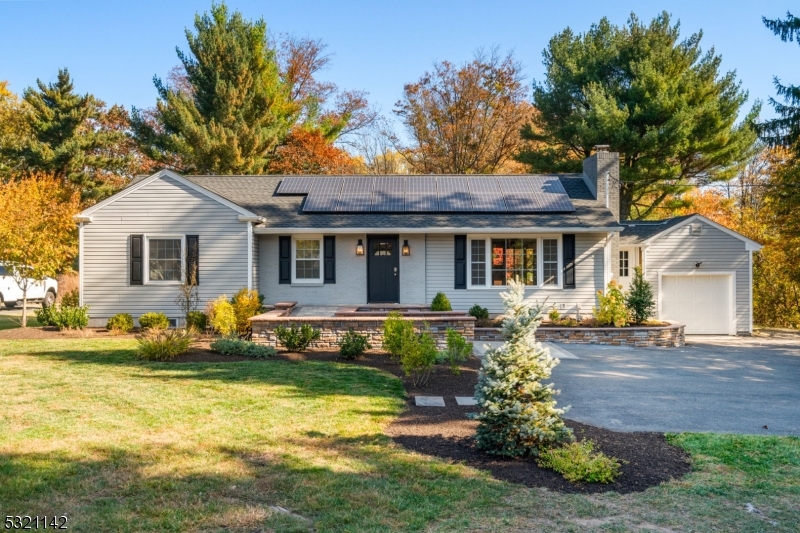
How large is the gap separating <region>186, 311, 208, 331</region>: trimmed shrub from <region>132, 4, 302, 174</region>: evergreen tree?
1192 centimetres

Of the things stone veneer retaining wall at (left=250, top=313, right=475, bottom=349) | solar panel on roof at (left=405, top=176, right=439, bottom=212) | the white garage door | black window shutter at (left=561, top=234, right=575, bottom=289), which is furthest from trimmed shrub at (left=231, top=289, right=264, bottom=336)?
the white garage door

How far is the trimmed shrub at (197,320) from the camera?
12.8 m

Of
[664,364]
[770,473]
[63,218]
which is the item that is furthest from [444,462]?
[63,218]

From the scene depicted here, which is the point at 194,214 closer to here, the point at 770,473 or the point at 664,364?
the point at 664,364

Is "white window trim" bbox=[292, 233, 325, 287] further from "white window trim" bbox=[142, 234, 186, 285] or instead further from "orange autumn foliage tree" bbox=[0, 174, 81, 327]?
"orange autumn foliage tree" bbox=[0, 174, 81, 327]

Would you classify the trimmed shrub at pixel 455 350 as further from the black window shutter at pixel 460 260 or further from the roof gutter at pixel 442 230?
the black window shutter at pixel 460 260

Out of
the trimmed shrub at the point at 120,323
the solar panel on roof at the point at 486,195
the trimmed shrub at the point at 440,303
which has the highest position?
the solar panel on roof at the point at 486,195

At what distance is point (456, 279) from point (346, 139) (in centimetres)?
1817

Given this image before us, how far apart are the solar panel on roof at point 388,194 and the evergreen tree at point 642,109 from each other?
29.2ft

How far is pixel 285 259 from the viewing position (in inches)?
579

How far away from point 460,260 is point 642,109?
11.8m

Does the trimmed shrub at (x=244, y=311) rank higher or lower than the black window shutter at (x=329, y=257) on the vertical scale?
lower

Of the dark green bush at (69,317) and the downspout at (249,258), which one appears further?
the downspout at (249,258)

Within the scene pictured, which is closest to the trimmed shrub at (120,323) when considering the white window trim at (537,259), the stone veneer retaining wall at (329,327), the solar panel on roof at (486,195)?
the stone veneer retaining wall at (329,327)
